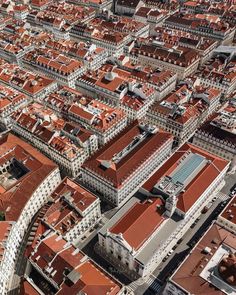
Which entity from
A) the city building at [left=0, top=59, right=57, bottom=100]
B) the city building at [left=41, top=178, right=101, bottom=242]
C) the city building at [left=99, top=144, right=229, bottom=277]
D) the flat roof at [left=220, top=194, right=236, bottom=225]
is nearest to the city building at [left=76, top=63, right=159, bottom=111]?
the city building at [left=0, top=59, right=57, bottom=100]

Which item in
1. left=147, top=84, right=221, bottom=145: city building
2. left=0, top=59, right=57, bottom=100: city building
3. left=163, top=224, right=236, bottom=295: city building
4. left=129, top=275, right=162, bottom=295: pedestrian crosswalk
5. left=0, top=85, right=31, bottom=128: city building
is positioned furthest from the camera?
left=0, top=59, right=57, bottom=100: city building

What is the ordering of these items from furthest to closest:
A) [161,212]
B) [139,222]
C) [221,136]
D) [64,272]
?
1. [221,136]
2. [161,212]
3. [139,222]
4. [64,272]

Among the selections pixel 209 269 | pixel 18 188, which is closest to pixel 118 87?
pixel 18 188

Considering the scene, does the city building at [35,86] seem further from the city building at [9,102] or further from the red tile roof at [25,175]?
the red tile roof at [25,175]

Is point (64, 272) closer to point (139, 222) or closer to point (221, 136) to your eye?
point (139, 222)

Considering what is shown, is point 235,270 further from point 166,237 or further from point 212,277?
point 166,237

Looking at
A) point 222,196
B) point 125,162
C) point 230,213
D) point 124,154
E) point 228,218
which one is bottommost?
point 125,162

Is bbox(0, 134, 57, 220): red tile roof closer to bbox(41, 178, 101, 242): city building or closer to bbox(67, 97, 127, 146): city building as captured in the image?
bbox(41, 178, 101, 242): city building
